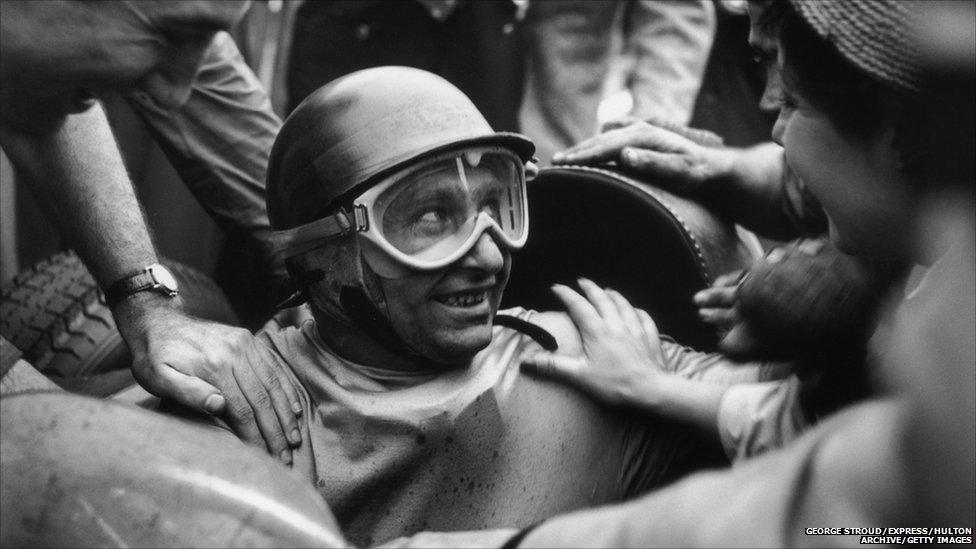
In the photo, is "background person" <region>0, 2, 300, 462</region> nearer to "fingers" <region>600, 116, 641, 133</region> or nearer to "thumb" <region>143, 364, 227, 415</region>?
"thumb" <region>143, 364, 227, 415</region>

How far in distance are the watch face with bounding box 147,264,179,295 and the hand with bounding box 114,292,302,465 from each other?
16cm

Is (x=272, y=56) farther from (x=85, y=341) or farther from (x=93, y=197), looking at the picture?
(x=93, y=197)

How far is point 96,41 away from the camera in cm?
186

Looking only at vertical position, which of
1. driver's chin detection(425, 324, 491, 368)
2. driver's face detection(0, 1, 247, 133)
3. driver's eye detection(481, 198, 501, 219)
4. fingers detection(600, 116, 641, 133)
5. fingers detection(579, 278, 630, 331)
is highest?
driver's face detection(0, 1, 247, 133)

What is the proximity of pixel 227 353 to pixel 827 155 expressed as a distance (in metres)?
1.32

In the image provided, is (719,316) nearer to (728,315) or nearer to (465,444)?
(728,315)

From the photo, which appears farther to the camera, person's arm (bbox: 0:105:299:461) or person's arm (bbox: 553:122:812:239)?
person's arm (bbox: 553:122:812:239)

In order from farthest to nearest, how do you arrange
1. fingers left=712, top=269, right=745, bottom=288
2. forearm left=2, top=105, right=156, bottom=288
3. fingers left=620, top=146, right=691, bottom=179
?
fingers left=620, top=146, right=691, bottom=179 < forearm left=2, top=105, right=156, bottom=288 < fingers left=712, top=269, right=745, bottom=288

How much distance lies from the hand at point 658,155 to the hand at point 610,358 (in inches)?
18.4

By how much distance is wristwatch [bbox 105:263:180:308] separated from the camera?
2727 mm

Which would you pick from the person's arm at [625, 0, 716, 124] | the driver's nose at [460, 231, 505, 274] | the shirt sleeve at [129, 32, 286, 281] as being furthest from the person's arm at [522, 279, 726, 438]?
the person's arm at [625, 0, 716, 124]

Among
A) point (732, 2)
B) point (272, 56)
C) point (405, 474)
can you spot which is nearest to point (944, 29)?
point (405, 474)

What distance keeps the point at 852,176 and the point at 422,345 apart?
3.43ft

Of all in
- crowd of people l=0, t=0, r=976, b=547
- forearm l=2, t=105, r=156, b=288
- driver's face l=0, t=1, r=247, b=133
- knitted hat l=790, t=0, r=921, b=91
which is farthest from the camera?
forearm l=2, t=105, r=156, b=288
